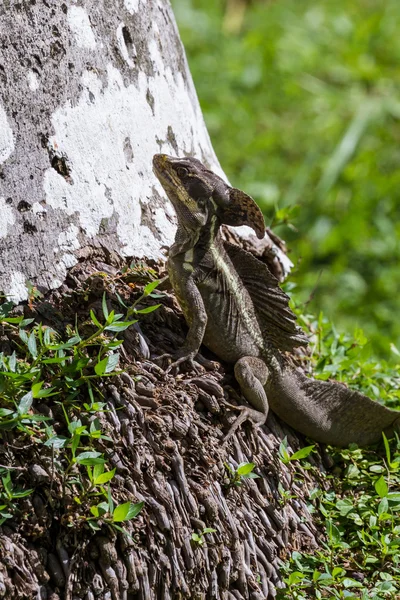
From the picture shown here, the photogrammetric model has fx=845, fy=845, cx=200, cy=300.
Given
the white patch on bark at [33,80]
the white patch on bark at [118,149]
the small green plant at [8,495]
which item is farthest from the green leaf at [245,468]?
the white patch on bark at [33,80]

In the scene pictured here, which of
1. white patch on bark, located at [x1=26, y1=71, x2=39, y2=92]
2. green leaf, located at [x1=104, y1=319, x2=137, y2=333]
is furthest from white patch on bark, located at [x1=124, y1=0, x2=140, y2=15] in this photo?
green leaf, located at [x1=104, y1=319, x2=137, y2=333]

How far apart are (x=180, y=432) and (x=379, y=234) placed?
5.49m

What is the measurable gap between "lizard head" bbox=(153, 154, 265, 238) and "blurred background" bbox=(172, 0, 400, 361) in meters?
3.59

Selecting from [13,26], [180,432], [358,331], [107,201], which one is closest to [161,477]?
[180,432]

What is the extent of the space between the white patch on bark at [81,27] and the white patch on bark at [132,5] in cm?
27

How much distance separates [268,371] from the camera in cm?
395

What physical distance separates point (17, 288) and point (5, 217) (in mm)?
286

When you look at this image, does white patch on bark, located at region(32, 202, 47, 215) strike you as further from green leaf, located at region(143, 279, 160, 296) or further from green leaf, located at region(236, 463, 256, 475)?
green leaf, located at region(236, 463, 256, 475)

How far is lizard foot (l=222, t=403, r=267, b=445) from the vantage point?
139 inches

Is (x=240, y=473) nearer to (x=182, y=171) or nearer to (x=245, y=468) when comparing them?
(x=245, y=468)

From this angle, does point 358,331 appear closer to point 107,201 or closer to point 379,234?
point 107,201

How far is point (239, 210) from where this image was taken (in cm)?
378

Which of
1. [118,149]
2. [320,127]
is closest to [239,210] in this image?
[118,149]

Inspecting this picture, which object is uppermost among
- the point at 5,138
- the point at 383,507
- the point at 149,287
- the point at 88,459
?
the point at 5,138
